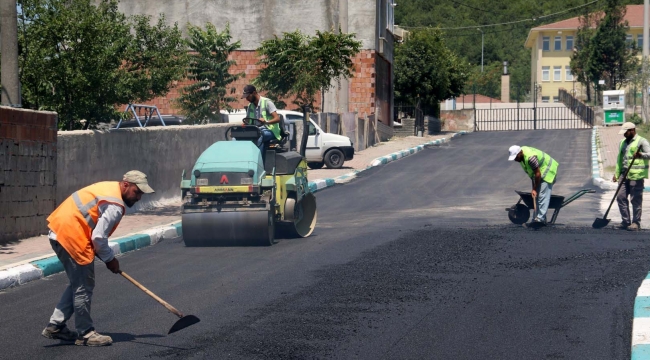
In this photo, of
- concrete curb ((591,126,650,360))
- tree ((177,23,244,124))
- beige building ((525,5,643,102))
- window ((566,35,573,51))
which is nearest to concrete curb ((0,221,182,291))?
concrete curb ((591,126,650,360))

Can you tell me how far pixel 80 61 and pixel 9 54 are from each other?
217 cm

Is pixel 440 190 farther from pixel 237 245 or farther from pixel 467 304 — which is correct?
pixel 467 304

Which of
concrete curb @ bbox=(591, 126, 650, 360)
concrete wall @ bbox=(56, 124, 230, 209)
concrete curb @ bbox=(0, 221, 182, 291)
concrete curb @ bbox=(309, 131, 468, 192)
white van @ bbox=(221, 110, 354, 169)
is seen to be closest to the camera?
concrete curb @ bbox=(591, 126, 650, 360)

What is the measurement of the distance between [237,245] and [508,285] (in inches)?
175

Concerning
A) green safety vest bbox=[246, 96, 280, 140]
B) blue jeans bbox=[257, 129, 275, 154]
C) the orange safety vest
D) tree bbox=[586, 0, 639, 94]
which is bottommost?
the orange safety vest

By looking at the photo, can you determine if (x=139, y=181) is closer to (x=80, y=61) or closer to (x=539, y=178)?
(x=80, y=61)

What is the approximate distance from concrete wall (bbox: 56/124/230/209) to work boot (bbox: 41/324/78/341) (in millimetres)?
6818

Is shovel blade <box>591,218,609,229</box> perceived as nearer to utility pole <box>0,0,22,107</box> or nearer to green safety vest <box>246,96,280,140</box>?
green safety vest <box>246,96,280,140</box>

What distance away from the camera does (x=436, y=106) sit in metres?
50.8

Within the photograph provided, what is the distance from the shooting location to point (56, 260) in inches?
431

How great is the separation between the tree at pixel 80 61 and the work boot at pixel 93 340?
27.2 feet

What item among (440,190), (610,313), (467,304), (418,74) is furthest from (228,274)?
(418,74)

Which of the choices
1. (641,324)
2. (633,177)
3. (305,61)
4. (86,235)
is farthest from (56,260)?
(305,61)

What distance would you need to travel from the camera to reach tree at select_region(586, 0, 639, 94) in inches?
2191
